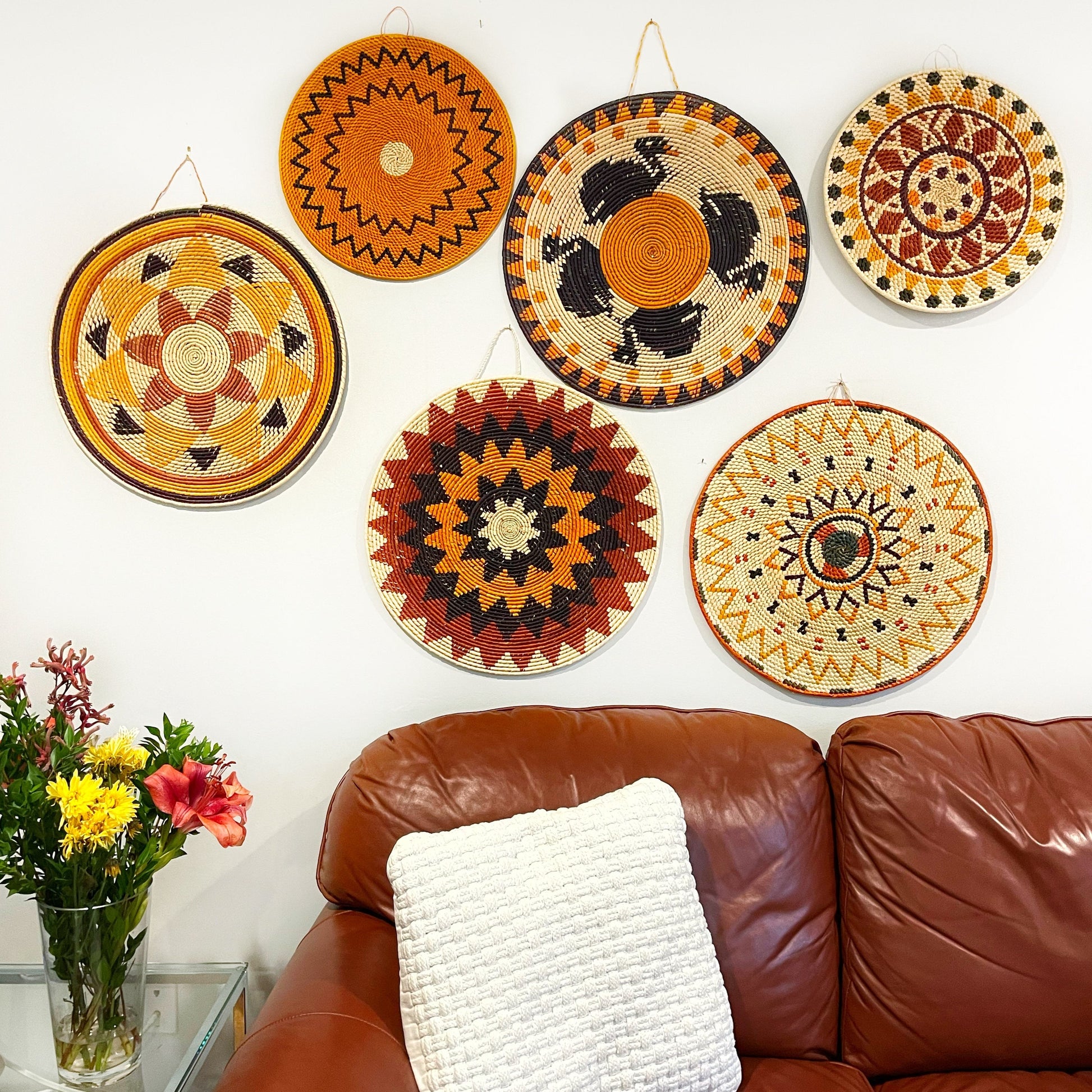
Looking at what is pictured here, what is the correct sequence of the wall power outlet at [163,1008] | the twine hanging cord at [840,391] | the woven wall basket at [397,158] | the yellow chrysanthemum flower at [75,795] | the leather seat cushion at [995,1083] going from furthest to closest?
the twine hanging cord at [840,391], the woven wall basket at [397,158], the wall power outlet at [163,1008], the leather seat cushion at [995,1083], the yellow chrysanthemum flower at [75,795]

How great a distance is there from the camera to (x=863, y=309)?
1.56m

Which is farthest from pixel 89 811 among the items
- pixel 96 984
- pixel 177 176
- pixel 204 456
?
pixel 177 176

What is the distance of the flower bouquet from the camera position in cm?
116

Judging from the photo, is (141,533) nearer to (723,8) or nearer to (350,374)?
(350,374)

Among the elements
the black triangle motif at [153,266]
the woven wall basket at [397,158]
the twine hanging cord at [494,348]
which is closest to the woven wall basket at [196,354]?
the black triangle motif at [153,266]

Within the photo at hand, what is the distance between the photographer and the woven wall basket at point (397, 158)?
1.48 metres

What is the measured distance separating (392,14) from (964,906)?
1747 mm

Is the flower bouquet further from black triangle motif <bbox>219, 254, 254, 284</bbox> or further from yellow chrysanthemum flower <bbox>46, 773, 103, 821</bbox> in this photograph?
black triangle motif <bbox>219, 254, 254, 284</bbox>

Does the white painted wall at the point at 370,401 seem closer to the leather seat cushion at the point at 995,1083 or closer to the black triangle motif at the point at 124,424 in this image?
the black triangle motif at the point at 124,424

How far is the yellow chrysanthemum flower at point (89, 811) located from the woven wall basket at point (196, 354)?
1.88ft

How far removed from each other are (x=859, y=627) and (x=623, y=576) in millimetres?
448

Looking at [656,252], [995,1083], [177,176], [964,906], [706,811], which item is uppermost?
[177,176]

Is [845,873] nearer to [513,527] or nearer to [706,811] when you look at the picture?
[706,811]

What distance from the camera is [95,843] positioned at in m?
1.14
